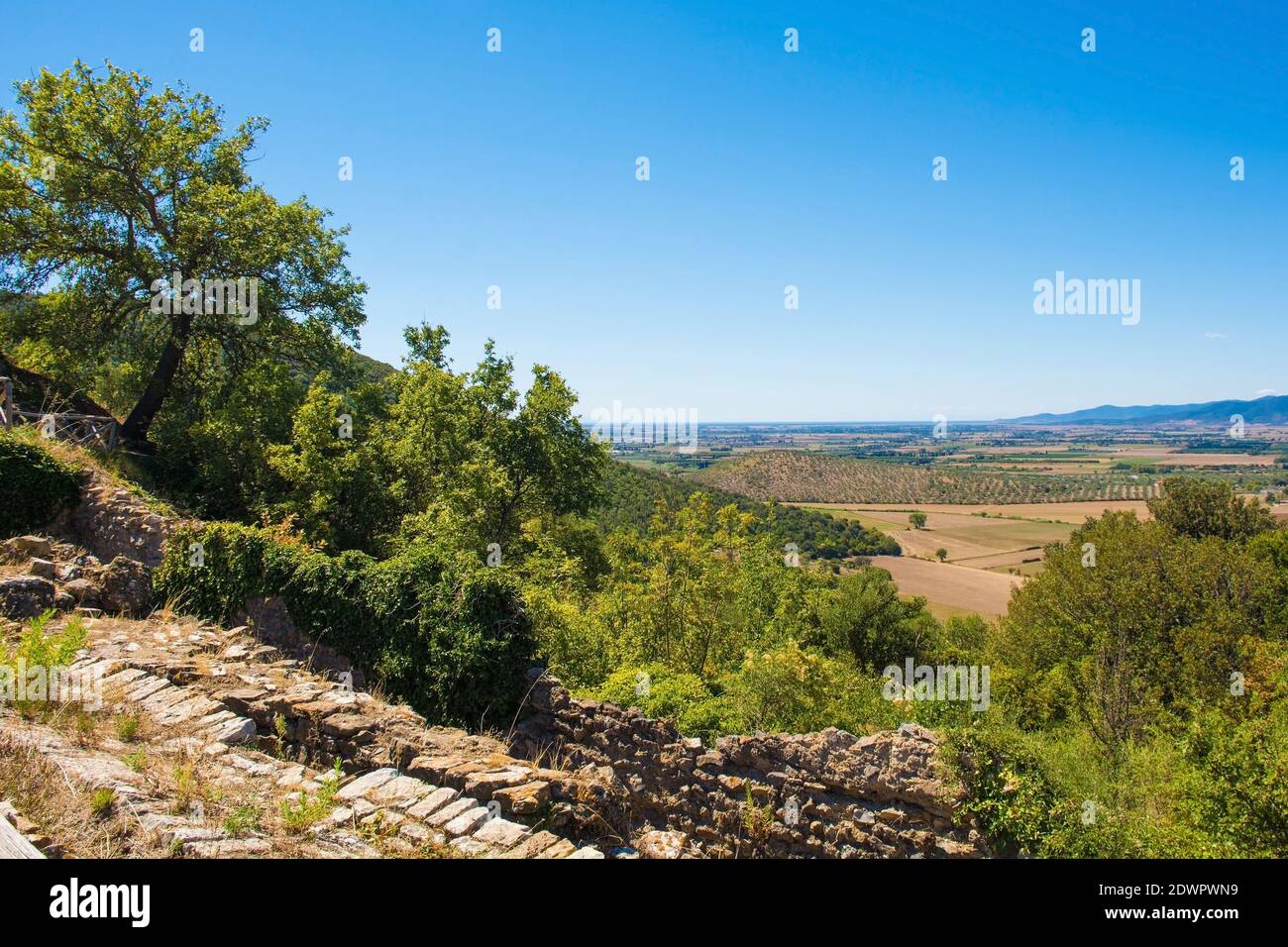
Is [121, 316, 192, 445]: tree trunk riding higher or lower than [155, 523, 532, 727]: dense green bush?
higher

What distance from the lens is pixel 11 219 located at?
1666 centimetres

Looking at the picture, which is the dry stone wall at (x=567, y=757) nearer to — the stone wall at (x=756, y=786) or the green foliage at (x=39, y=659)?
the stone wall at (x=756, y=786)

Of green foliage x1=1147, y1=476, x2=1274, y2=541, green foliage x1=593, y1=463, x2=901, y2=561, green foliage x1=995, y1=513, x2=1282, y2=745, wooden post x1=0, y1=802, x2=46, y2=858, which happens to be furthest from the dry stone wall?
green foliage x1=593, y1=463, x2=901, y2=561

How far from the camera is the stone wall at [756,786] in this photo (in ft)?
29.9

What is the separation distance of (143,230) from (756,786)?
2146 cm

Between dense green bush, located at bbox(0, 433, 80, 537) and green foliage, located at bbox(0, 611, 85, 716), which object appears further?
dense green bush, located at bbox(0, 433, 80, 537)

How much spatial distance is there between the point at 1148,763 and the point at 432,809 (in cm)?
1966

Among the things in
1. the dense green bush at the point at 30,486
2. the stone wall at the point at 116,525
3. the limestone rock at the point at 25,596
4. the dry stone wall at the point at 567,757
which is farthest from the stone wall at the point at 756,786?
the dense green bush at the point at 30,486

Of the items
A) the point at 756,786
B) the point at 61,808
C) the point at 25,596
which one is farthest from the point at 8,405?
the point at 756,786

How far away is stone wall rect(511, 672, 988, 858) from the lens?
9.11 m

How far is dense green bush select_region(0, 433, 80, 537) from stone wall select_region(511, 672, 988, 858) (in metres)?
10.6

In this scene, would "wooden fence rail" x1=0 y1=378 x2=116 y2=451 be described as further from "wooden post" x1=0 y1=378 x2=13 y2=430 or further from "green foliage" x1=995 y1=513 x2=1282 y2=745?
"green foliage" x1=995 y1=513 x2=1282 y2=745

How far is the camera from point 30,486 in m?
12.3
